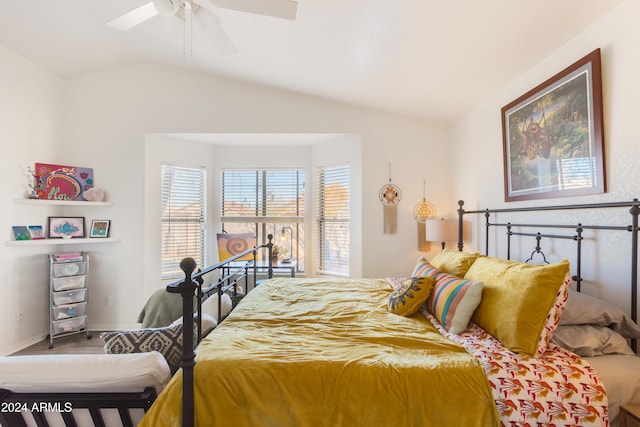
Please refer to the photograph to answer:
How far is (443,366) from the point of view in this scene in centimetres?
124

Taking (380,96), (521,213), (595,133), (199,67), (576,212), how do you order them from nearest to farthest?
1. (595,133)
2. (576,212)
3. (521,213)
4. (380,96)
5. (199,67)

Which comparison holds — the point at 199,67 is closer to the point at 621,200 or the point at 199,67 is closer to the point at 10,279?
the point at 10,279

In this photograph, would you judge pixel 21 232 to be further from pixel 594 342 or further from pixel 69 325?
pixel 594 342

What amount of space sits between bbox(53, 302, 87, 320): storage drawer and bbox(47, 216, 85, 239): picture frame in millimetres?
830

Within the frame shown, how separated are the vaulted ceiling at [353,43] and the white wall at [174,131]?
19 centimetres

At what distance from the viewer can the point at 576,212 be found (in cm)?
184

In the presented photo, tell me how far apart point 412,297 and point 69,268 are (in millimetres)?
3870

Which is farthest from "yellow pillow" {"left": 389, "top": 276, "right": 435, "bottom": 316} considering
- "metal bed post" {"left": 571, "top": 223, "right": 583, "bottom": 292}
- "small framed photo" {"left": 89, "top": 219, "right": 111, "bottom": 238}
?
"small framed photo" {"left": 89, "top": 219, "right": 111, "bottom": 238}

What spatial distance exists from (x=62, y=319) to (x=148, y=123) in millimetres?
2550

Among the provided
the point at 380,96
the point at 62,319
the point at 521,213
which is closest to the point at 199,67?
the point at 380,96

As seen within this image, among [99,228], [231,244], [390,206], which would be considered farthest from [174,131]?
[390,206]

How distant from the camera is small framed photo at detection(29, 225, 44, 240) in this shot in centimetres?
329

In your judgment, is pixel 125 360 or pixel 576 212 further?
pixel 576 212

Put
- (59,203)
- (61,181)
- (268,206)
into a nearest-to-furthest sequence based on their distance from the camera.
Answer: (59,203)
(61,181)
(268,206)
